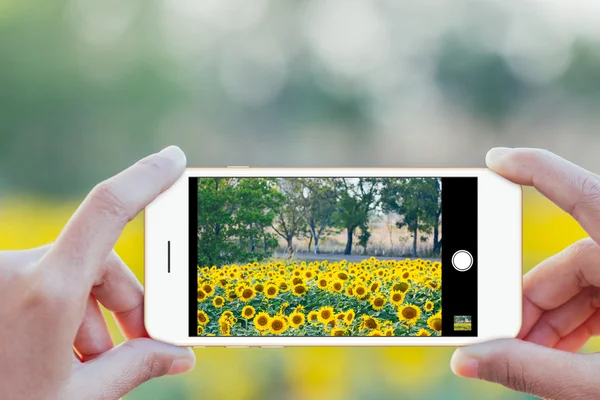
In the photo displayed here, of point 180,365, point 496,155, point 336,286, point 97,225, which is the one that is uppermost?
point 496,155

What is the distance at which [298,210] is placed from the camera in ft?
3.28

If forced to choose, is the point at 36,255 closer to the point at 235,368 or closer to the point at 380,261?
the point at 380,261

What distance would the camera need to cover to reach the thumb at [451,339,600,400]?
76 centimetres

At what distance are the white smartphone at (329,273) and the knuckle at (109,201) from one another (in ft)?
0.64

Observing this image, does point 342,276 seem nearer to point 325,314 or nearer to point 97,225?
point 325,314

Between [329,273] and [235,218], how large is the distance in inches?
7.6

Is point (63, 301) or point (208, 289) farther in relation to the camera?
point (208, 289)

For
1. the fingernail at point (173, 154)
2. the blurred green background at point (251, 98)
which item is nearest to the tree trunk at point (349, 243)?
the fingernail at point (173, 154)

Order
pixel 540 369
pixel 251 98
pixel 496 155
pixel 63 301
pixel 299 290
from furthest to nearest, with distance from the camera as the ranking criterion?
1. pixel 251 98
2. pixel 299 290
3. pixel 496 155
4. pixel 540 369
5. pixel 63 301

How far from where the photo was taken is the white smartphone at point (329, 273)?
2.94 ft

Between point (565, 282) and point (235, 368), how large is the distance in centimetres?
192

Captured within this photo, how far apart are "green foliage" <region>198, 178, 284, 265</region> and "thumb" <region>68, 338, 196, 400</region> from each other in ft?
0.50

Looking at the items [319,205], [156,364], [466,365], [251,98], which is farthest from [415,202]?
[251,98]

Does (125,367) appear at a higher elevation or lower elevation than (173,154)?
lower
